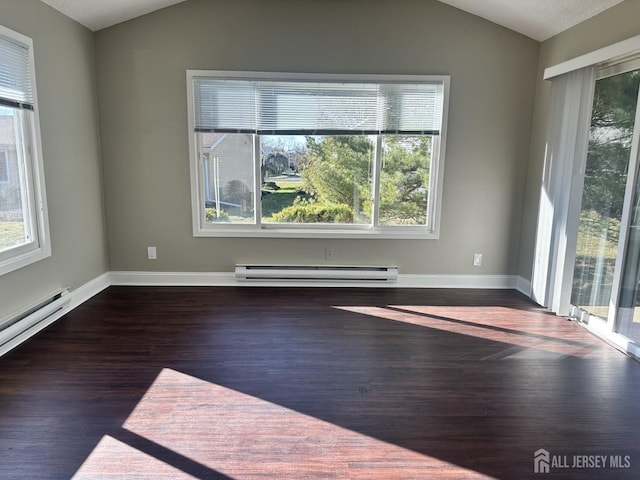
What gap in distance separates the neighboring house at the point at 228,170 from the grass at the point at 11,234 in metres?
1.72

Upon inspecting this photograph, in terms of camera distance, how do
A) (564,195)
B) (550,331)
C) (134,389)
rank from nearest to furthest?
(134,389)
(550,331)
(564,195)

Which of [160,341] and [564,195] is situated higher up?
[564,195]

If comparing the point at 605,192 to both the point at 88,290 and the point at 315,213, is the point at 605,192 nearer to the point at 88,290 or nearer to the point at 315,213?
the point at 315,213

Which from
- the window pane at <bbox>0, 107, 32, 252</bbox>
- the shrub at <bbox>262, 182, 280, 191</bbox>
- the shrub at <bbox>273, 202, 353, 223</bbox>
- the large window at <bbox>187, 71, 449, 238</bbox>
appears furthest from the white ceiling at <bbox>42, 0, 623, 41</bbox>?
the shrub at <bbox>273, 202, 353, 223</bbox>

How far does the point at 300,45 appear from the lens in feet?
13.7

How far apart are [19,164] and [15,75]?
2.09 ft

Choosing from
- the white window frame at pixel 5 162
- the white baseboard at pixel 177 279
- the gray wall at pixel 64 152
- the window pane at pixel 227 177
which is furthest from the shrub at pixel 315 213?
the white window frame at pixel 5 162

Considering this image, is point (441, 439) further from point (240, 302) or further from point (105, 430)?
point (240, 302)

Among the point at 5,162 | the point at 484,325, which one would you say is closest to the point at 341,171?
the point at 484,325

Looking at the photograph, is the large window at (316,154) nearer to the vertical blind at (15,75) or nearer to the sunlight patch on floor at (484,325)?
the sunlight patch on floor at (484,325)

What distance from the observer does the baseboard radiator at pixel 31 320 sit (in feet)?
9.56

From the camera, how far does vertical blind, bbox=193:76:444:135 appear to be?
425cm

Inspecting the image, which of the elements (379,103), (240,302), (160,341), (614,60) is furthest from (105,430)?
(614,60)

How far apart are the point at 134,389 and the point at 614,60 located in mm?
4089
